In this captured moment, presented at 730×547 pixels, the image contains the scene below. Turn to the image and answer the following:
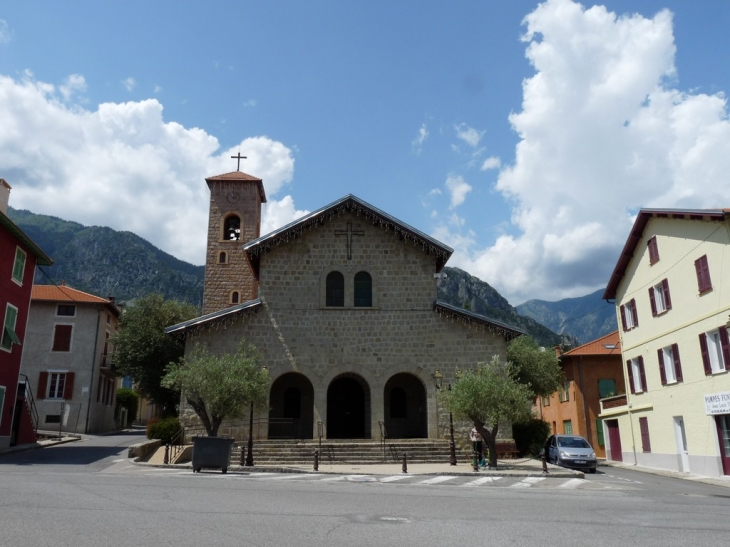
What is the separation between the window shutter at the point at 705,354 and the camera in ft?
69.3

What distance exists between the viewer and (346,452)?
2144 cm

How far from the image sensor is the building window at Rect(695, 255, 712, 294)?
21031 mm

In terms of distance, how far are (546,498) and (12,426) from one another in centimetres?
2315

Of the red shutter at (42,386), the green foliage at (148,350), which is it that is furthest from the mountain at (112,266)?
the green foliage at (148,350)

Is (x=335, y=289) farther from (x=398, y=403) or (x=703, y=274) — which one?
(x=703, y=274)

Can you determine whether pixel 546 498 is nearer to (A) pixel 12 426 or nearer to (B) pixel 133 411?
(A) pixel 12 426

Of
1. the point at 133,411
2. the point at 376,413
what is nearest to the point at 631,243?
the point at 376,413

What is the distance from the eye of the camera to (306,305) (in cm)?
2477

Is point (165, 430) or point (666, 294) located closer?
point (165, 430)

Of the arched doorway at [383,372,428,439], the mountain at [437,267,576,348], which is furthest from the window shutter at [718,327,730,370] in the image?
the mountain at [437,267,576,348]

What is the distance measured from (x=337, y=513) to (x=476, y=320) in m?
16.0

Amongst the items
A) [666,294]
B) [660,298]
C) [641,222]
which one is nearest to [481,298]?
[641,222]

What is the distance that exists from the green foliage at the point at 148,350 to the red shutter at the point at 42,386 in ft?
18.4

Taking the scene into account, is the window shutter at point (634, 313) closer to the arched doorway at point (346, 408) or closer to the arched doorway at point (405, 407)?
the arched doorway at point (405, 407)
